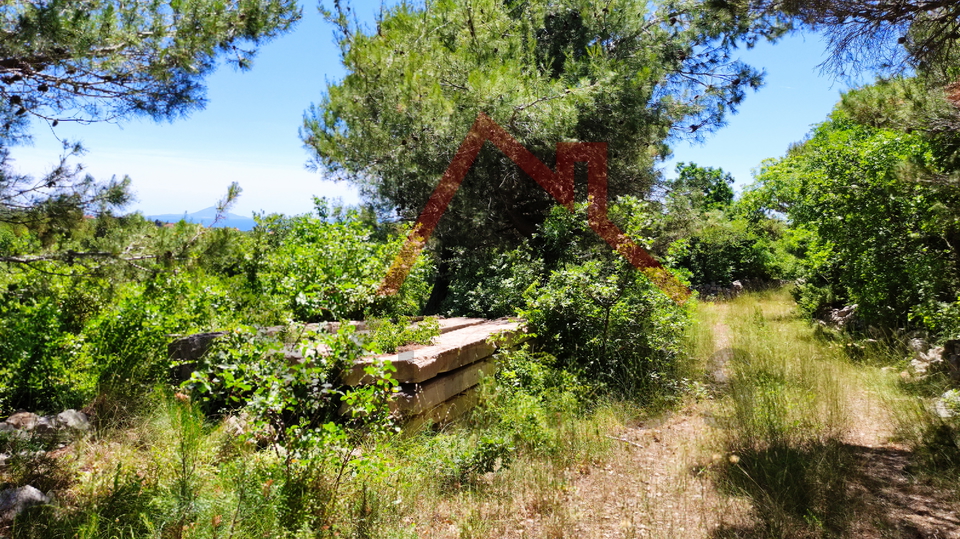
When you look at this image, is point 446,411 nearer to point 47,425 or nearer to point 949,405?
point 47,425

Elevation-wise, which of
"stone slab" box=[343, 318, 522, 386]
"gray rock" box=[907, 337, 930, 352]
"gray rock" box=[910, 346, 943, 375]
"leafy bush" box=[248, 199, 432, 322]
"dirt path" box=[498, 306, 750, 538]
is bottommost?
"dirt path" box=[498, 306, 750, 538]

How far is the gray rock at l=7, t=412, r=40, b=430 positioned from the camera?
3.53 metres

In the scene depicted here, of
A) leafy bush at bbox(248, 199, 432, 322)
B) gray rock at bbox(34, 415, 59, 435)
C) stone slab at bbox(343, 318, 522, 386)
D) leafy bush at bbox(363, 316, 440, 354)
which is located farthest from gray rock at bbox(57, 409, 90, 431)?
leafy bush at bbox(363, 316, 440, 354)

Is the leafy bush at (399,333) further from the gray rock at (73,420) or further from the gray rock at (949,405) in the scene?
the gray rock at (949,405)

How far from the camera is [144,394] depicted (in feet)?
13.0

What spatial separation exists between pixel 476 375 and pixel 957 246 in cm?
535

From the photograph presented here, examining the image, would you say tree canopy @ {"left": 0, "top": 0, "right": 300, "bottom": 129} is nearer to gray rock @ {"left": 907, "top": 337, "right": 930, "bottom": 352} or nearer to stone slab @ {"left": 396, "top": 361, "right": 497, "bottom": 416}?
stone slab @ {"left": 396, "top": 361, "right": 497, "bottom": 416}

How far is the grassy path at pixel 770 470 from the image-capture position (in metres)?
2.81

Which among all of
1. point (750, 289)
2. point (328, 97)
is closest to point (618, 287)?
point (328, 97)

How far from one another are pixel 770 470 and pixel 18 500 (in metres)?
4.32

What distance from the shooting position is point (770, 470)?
3.36m

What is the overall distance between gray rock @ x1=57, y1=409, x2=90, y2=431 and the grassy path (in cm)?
314

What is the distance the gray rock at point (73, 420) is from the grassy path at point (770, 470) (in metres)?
3.14

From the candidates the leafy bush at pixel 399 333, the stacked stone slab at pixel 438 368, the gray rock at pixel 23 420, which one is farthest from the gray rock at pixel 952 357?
the gray rock at pixel 23 420
